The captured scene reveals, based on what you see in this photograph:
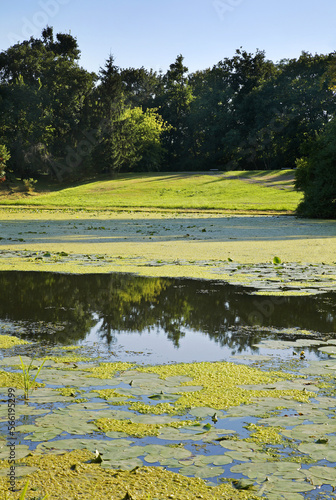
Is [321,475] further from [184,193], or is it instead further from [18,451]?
[184,193]

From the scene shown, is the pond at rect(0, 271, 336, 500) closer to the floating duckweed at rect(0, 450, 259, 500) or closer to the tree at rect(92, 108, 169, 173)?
the floating duckweed at rect(0, 450, 259, 500)

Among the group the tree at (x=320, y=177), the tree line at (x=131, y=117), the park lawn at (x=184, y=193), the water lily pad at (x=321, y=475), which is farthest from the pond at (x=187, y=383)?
the tree line at (x=131, y=117)

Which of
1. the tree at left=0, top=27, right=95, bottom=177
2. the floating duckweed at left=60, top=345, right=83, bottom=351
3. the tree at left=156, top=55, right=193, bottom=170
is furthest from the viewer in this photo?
the tree at left=156, top=55, right=193, bottom=170

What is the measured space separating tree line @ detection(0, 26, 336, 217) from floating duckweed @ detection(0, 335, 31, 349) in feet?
165

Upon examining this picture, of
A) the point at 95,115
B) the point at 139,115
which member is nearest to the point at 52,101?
the point at 95,115

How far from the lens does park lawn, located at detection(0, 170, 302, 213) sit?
126 ft

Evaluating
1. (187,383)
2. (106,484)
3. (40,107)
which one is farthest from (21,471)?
(40,107)

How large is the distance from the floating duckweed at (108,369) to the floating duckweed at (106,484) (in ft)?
5.33

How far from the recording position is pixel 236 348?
6059 millimetres

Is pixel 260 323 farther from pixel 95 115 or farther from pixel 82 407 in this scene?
pixel 95 115

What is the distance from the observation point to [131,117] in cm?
6450

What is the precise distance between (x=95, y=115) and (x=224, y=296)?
56013 millimetres

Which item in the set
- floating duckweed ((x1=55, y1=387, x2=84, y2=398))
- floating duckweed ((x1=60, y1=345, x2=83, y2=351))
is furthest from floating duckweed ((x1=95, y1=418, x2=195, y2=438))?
floating duckweed ((x1=60, y1=345, x2=83, y2=351))

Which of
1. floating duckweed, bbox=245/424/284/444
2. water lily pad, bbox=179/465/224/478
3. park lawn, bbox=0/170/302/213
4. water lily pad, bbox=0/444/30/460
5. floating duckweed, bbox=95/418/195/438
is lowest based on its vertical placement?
floating duckweed, bbox=245/424/284/444
